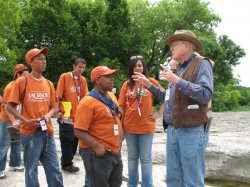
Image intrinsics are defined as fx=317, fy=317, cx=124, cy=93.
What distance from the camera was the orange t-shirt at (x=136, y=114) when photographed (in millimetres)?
4742

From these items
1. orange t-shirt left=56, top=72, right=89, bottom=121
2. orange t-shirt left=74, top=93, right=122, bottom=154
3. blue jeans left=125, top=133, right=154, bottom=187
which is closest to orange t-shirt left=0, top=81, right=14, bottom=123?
orange t-shirt left=56, top=72, right=89, bottom=121

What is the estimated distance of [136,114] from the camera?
4801 mm

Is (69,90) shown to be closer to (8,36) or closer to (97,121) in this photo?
(97,121)

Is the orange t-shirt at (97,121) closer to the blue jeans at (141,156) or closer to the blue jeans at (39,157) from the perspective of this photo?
the blue jeans at (39,157)

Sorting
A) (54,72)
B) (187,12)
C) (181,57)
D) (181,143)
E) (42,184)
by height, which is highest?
(187,12)

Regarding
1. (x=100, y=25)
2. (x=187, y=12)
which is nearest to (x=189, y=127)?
(x=100, y=25)

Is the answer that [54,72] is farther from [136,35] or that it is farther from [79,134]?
[79,134]

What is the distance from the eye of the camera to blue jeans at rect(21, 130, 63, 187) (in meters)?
4.12

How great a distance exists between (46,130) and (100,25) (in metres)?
19.3

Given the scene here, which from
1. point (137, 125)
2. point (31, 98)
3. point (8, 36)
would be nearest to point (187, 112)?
point (137, 125)

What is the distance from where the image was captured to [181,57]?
3.57 m

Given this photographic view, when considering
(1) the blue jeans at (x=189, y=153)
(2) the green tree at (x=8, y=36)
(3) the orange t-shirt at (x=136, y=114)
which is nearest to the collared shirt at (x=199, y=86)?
(1) the blue jeans at (x=189, y=153)

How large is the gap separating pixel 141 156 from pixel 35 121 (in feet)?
5.45

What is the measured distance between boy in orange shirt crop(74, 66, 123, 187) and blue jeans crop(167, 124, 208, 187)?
694 millimetres
